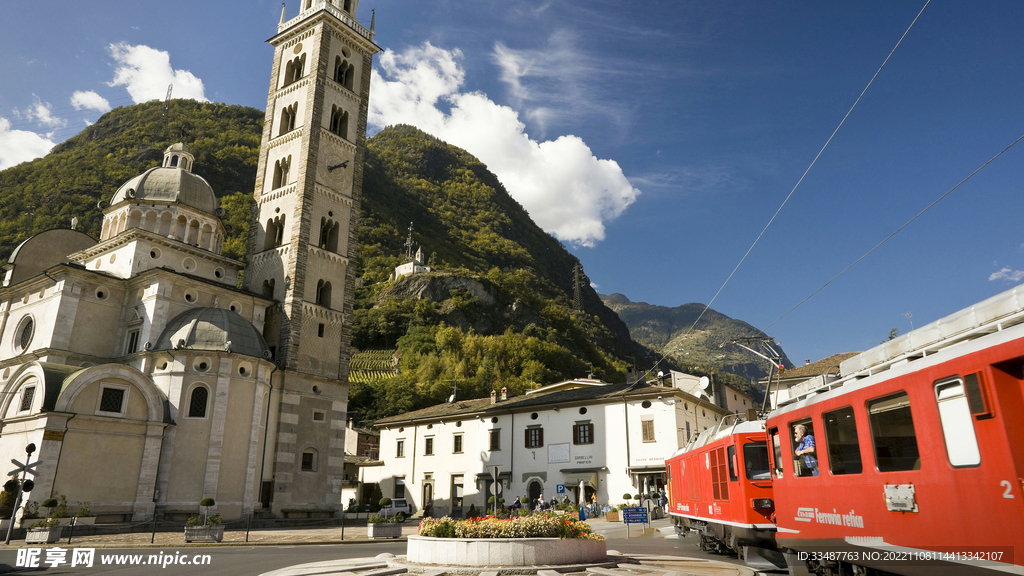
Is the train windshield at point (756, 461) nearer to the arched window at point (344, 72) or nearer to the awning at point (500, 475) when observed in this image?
the awning at point (500, 475)

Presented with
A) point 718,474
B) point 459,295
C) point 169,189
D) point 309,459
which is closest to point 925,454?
point 718,474

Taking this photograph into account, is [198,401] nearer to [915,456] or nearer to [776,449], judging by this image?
[776,449]

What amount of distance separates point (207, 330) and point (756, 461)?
2761cm

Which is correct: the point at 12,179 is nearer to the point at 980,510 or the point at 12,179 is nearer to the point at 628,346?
the point at 980,510

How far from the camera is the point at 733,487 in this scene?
1303 cm

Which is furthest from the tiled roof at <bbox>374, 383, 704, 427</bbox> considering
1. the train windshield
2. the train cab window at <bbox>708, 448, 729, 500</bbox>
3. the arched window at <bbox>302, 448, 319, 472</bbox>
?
the train windshield

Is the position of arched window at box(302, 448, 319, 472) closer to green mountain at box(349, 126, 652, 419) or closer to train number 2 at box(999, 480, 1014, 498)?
train number 2 at box(999, 480, 1014, 498)

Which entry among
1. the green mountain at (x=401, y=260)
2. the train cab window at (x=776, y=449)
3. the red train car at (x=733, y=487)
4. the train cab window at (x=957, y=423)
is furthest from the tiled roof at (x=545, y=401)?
the green mountain at (x=401, y=260)

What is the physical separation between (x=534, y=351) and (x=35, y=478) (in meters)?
73.8

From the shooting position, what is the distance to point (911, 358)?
25.0 feet

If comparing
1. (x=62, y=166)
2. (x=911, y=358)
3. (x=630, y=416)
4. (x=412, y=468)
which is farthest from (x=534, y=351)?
(x=911, y=358)

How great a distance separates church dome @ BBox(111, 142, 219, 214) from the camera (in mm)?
37000

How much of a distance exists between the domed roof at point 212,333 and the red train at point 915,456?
1086 inches

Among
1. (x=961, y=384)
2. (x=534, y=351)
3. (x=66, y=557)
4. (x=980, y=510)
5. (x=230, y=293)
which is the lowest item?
(x=66, y=557)
